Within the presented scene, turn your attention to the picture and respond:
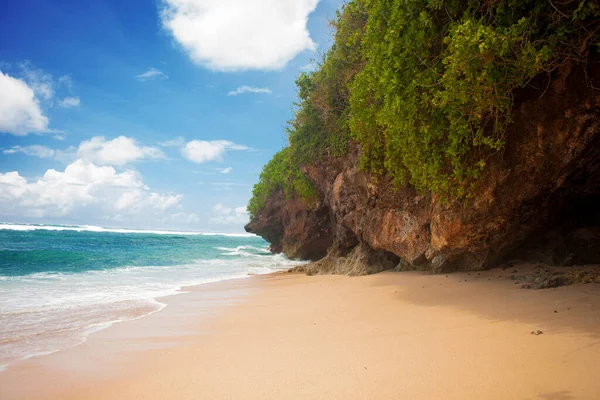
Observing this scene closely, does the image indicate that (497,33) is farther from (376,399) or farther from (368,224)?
(368,224)

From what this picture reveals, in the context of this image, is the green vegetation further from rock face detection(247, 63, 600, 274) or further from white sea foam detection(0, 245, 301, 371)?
white sea foam detection(0, 245, 301, 371)

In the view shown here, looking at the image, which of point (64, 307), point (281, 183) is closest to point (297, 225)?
point (281, 183)

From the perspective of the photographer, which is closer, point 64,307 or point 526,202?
point 526,202

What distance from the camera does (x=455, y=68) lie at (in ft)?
15.4

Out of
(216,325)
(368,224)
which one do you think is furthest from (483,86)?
(368,224)

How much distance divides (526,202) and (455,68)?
3608 millimetres

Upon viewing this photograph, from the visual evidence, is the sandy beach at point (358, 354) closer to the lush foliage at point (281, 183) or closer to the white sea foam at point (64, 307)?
the white sea foam at point (64, 307)

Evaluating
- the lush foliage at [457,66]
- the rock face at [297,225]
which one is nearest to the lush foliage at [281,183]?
the rock face at [297,225]

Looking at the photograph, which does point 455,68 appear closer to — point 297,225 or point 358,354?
point 358,354

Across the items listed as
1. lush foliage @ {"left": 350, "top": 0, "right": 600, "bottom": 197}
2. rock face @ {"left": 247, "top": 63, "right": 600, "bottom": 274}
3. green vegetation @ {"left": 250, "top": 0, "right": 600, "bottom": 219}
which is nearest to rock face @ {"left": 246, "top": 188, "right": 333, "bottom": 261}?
rock face @ {"left": 247, "top": 63, "right": 600, "bottom": 274}

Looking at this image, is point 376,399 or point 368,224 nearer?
point 376,399

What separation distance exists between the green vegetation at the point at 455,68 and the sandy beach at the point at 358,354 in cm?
252

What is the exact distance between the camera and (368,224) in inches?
451

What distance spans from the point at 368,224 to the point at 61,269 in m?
15.8
